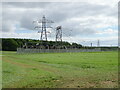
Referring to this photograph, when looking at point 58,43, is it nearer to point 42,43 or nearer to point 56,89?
point 42,43

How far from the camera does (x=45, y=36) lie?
81.6 metres

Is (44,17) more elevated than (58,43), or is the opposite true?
(44,17)

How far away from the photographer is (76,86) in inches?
379

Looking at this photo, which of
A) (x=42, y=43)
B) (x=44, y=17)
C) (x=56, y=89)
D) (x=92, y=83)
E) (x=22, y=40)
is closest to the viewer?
(x=56, y=89)

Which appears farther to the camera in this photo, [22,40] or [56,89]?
[22,40]

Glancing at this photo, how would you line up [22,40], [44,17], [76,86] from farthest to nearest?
1. [22,40]
2. [44,17]
3. [76,86]

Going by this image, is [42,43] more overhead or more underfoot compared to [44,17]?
more underfoot

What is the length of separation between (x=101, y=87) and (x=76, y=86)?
106cm

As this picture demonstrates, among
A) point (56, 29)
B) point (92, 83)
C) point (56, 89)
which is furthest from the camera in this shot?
point (56, 29)

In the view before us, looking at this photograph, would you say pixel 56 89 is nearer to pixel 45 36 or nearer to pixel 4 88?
pixel 4 88

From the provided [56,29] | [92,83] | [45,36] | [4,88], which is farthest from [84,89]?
[56,29]

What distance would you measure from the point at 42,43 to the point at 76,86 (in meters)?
84.1

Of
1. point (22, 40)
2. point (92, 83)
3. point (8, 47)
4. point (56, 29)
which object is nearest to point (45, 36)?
point (56, 29)

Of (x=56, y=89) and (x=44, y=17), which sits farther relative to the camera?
(x=44, y=17)
